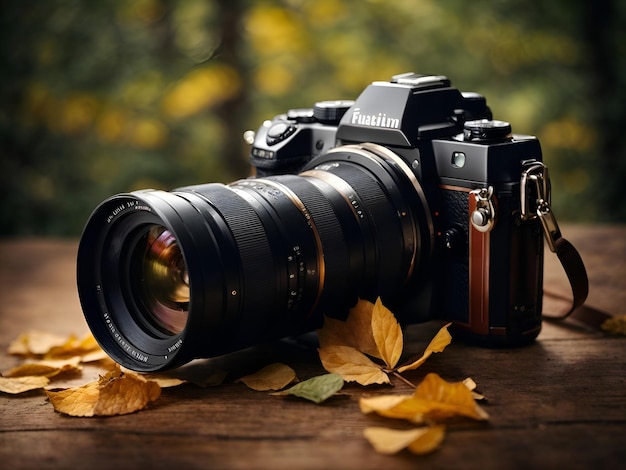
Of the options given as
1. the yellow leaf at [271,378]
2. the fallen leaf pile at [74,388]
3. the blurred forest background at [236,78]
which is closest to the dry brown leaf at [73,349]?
the fallen leaf pile at [74,388]

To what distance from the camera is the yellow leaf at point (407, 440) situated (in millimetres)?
1030

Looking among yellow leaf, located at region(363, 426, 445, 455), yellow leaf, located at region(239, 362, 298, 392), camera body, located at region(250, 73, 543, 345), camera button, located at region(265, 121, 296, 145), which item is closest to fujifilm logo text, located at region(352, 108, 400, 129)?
camera body, located at region(250, 73, 543, 345)

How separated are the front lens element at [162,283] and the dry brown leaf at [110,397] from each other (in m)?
0.10

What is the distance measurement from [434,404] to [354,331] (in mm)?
238

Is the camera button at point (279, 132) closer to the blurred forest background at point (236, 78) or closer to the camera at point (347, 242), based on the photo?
the camera at point (347, 242)

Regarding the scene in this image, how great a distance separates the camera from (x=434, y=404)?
3.62 feet

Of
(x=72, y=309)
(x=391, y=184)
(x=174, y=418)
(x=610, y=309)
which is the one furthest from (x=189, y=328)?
(x=610, y=309)

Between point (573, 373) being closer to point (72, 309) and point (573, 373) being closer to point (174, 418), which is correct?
point (174, 418)

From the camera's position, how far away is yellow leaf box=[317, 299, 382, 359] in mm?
1306

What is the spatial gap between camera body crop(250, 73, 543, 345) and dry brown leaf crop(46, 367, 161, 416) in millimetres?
406

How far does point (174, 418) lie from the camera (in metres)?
1.17

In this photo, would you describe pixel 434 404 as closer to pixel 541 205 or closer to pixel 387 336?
pixel 387 336

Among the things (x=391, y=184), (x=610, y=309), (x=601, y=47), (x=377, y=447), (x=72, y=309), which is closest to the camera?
(x=377, y=447)

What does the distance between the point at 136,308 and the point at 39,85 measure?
5.74ft
